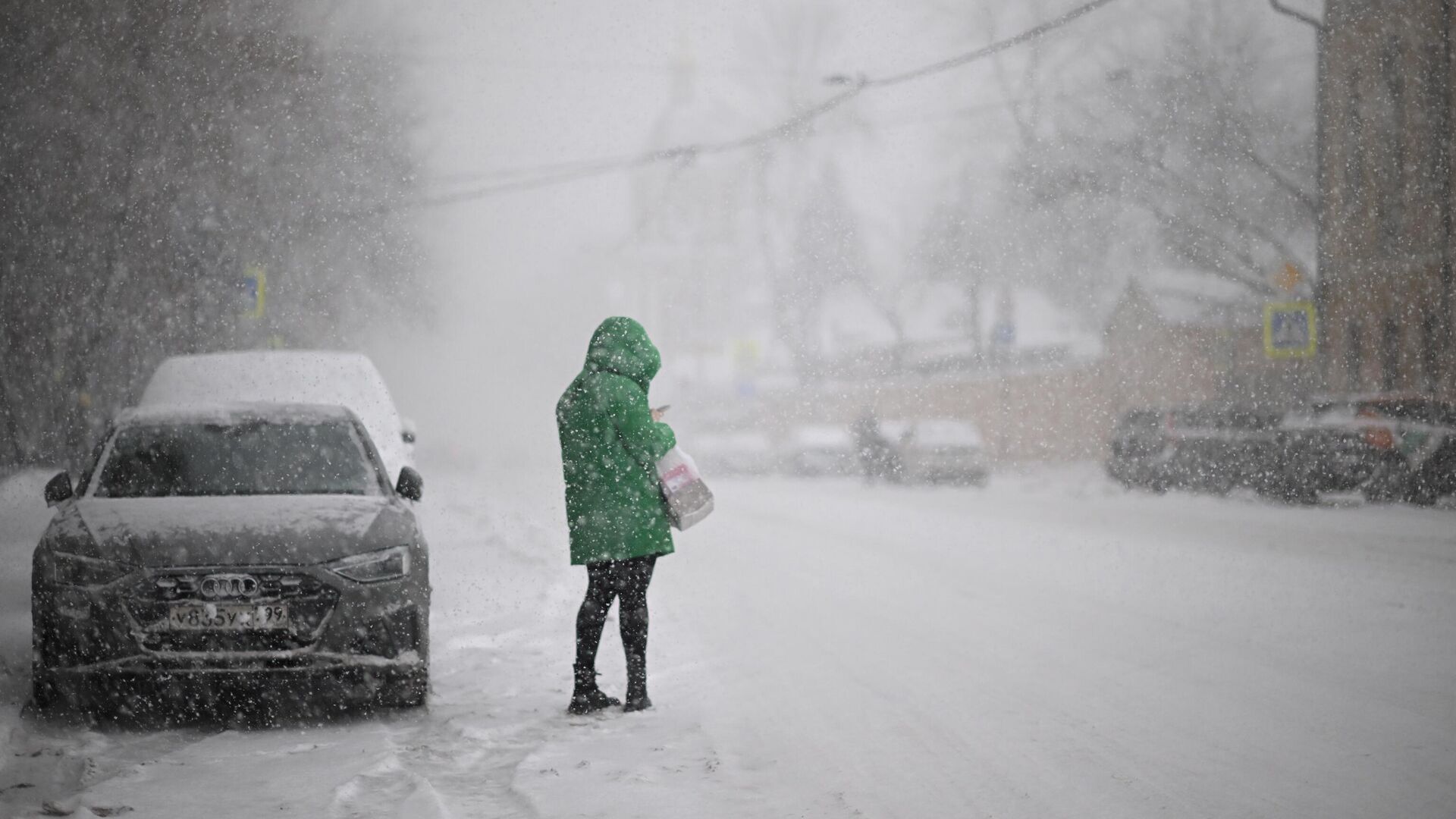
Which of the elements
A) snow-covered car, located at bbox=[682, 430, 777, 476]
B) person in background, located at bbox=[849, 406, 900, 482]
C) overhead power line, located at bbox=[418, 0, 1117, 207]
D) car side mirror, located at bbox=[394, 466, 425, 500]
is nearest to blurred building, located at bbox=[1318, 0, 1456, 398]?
person in background, located at bbox=[849, 406, 900, 482]

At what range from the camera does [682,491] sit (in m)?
6.20

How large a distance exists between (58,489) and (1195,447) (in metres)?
21.3

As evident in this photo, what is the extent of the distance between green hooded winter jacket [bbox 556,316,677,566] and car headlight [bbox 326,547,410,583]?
29.4 inches

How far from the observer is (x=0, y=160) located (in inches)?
704

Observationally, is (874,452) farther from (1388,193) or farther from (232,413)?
(232,413)

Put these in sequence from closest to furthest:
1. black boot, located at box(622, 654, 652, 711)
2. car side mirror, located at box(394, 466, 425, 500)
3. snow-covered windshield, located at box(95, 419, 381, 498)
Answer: black boot, located at box(622, 654, 652, 711), snow-covered windshield, located at box(95, 419, 381, 498), car side mirror, located at box(394, 466, 425, 500)

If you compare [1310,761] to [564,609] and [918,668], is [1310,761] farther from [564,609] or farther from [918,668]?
[564,609]

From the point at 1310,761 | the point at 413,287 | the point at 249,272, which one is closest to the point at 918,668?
the point at 1310,761

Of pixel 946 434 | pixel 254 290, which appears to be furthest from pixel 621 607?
pixel 946 434

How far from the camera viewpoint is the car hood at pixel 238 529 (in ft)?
19.8

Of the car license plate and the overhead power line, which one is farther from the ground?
the overhead power line

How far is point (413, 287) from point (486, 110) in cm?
546

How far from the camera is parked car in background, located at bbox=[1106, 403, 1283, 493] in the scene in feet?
77.8

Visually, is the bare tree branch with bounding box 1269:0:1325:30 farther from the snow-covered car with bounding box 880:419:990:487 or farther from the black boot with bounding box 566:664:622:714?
the black boot with bounding box 566:664:622:714
